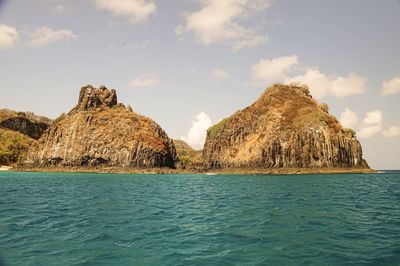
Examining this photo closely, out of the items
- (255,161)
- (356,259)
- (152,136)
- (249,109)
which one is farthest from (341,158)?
(356,259)

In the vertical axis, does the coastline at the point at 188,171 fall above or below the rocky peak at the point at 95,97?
below

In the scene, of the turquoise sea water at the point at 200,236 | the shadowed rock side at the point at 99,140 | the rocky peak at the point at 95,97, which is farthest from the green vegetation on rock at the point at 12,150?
the turquoise sea water at the point at 200,236

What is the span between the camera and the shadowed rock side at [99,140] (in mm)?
155750

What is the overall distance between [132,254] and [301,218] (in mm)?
13233

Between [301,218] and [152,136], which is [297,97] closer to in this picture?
[152,136]

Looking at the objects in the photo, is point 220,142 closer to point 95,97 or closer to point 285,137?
point 285,137

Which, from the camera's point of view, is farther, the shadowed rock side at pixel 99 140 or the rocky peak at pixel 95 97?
the rocky peak at pixel 95 97

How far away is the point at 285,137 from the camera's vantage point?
14662 centimetres

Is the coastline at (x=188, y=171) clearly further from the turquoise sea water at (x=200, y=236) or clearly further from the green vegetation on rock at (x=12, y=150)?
the turquoise sea water at (x=200, y=236)

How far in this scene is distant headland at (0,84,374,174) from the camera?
140750mm

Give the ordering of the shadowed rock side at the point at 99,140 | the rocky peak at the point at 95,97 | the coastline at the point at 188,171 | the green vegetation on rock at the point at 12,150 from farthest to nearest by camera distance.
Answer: the green vegetation on rock at the point at 12,150, the rocky peak at the point at 95,97, the shadowed rock side at the point at 99,140, the coastline at the point at 188,171

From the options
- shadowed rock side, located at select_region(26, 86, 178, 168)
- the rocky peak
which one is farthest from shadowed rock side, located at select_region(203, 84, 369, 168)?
the rocky peak

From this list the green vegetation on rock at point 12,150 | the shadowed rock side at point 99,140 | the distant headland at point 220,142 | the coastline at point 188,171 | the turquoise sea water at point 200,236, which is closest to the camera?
the turquoise sea water at point 200,236

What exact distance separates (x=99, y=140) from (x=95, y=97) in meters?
27.1
